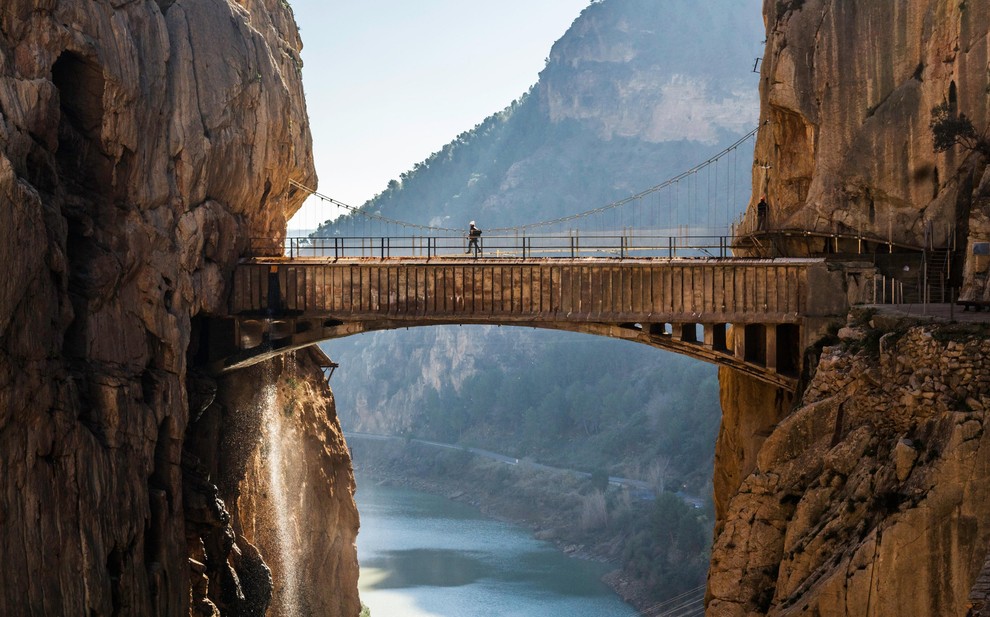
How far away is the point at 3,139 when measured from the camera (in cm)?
1903

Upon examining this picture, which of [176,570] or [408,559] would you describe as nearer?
[176,570]

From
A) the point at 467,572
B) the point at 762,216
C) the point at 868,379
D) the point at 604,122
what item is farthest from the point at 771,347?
the point at 604,122

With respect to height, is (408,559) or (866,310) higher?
(866,310)

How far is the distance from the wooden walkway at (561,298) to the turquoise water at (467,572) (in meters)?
29.5

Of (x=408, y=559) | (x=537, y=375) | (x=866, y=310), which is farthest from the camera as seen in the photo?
(x=537, y=375)

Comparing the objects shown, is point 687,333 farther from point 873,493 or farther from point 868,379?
point 873,493

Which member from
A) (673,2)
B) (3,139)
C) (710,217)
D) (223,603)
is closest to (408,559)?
(223,603)

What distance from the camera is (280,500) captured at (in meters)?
31.0

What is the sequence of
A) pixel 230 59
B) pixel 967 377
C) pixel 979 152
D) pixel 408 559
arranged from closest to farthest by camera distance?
1. pixel 967 377
2. pixel 979 152
3. pixel 230 59
4. pixel 408 559

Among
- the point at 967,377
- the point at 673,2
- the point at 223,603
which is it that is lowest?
the point at 223,603

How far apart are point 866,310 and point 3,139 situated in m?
13.4

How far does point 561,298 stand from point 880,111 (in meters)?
7.22

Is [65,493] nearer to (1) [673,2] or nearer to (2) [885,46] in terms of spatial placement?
(2) [885,46]

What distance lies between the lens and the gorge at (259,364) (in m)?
18.6
